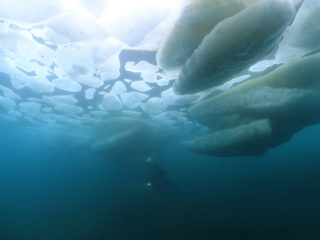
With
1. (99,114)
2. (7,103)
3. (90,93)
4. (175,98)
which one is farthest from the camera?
(99,114)

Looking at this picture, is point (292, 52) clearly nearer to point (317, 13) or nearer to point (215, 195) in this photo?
point (317, 13)

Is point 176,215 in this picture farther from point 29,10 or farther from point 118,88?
point 29,10

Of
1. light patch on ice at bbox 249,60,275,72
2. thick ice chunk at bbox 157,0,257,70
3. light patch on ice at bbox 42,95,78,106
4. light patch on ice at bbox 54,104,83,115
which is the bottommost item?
thick ice chunk at bbox 157,0,257,70

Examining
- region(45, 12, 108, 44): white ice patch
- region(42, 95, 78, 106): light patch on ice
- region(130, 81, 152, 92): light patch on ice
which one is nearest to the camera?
region(45, 12, 108, 44): white ice patch

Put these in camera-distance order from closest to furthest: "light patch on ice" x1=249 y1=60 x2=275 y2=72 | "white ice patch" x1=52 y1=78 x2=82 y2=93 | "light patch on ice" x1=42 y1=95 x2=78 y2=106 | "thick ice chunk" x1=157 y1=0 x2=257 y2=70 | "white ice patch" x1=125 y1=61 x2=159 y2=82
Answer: "thick ice chunk" x1=157 y1=0 x2=257 y2=70
"white ice patch" x1=125 y1=61 x2=159 y2=82
"light patch on ice" x1=249 y1=60 x2=275 y2=72
"white ice patch" x1=52 y1=78 x2=82 y2=93
"light patch on ice" x1=42 y1=95 x2=78 y2=106

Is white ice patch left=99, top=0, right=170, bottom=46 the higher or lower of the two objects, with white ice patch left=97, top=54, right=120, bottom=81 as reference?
lower

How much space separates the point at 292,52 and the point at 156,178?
46.6 ft

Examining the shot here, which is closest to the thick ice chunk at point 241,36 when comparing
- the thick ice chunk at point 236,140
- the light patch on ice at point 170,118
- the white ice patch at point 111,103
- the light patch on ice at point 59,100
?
the thick ice chunk at point 236,140

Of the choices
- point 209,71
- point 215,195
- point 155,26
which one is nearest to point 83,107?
point 155,26

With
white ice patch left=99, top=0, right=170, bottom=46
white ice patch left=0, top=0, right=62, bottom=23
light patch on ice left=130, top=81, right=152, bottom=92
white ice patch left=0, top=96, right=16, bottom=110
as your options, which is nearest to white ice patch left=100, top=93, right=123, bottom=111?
light patch on ice left=130, top=81, right=152, bottom=92

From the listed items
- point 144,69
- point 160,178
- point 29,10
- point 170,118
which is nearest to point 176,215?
point 160,178

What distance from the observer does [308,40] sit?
739cm

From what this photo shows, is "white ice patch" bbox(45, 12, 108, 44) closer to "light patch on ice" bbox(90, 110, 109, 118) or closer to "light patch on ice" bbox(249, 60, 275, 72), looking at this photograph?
"light patch on ice" bbox(249, 60, 275, 72)

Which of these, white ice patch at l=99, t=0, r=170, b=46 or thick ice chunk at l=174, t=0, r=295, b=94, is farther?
white ice patch at l=99, t=0, r=170, b=46
